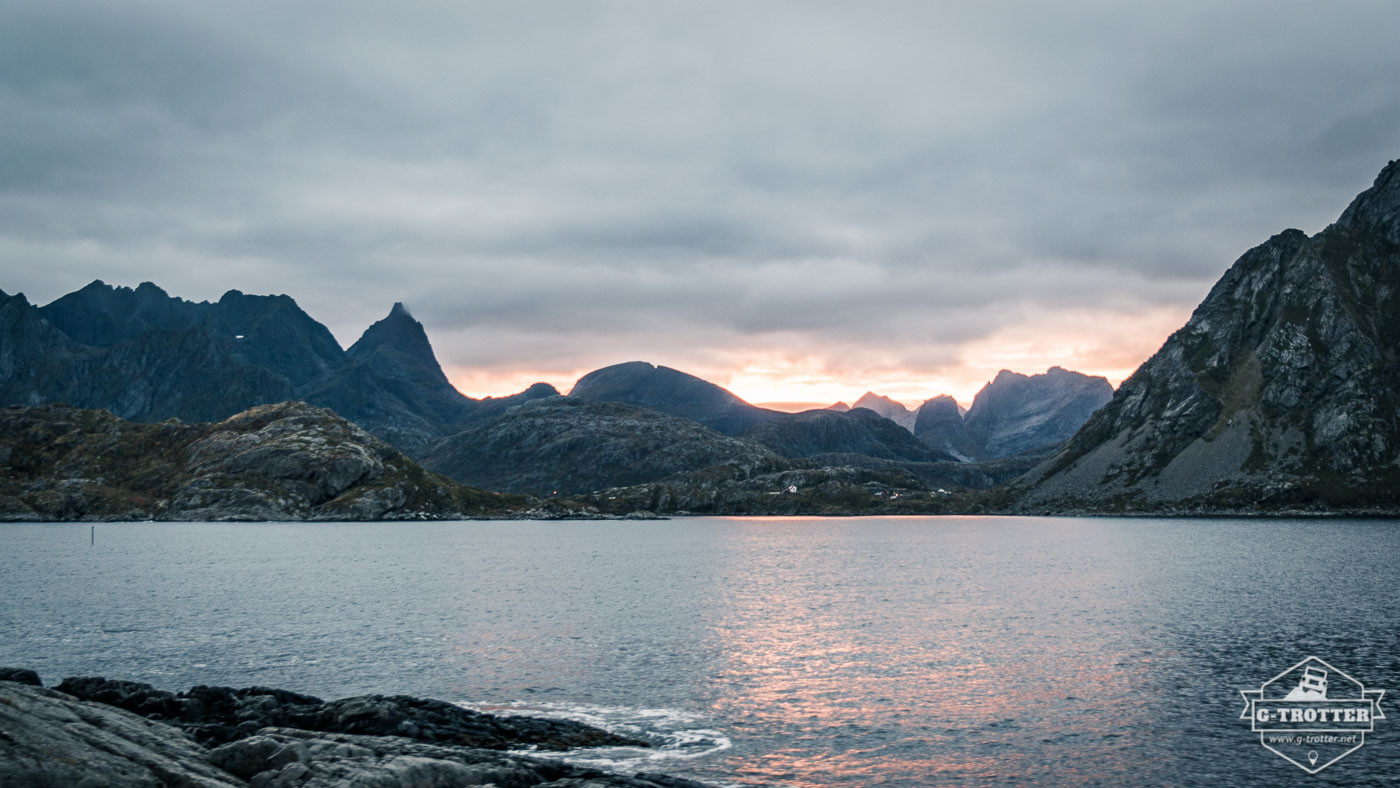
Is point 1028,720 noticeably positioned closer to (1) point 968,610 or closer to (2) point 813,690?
(2) point 813,690

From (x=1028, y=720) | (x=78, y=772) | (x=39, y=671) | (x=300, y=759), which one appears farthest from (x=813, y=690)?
(x=39, y=671)

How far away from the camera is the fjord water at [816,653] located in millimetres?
44000

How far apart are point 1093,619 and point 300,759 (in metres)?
84.0

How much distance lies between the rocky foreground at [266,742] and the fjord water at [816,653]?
18.9 ft

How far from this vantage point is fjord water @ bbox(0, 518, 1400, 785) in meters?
44.0
